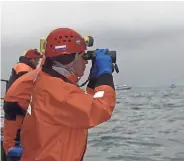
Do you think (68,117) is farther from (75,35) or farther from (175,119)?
(175,119)

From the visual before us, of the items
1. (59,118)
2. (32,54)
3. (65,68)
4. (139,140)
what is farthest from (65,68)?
(139,140)

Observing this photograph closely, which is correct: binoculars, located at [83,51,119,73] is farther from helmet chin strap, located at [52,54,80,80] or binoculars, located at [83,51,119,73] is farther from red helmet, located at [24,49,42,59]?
red helmet, located at [24,49,42,59]

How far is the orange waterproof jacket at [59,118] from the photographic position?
3691 millimetres

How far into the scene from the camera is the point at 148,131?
47.8ft

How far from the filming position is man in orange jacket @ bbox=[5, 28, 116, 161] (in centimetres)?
370

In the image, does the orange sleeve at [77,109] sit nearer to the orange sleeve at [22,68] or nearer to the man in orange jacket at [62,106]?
the man in orange jacket at [62,106]

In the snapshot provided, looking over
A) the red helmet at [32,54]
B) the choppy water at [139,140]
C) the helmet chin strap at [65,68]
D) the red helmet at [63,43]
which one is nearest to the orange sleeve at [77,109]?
the helmet chin strap at [65,68]

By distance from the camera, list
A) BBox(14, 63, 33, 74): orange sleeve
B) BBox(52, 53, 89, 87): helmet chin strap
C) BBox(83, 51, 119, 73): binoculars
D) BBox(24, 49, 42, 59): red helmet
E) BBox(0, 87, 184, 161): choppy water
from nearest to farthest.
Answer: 1. BBox(52, 53, 89, 87): helmet chin strap
2. BBox(83, 51, 119, 73): binoculars
3. BBox(14, 63, 33, 74): orange sleeve
4. BBox(24, 49, 42, 59): red helmet
5. BBox(0, 87, 184, 161): choppy water

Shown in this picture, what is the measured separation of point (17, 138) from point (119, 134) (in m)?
9.10

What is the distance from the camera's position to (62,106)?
3.68 meters

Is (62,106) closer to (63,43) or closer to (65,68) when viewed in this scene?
(65,68)

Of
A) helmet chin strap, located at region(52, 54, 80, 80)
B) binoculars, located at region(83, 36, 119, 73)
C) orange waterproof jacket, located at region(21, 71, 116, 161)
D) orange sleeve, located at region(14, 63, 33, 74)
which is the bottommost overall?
orange sleeve, located at region(14, 63, 33, 74)

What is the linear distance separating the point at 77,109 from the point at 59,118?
17 cm

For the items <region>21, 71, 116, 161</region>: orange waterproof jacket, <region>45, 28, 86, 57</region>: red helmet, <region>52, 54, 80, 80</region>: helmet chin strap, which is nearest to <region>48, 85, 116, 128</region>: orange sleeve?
<region>21, 71, 116, 161</region>: orange waterproof jacket
